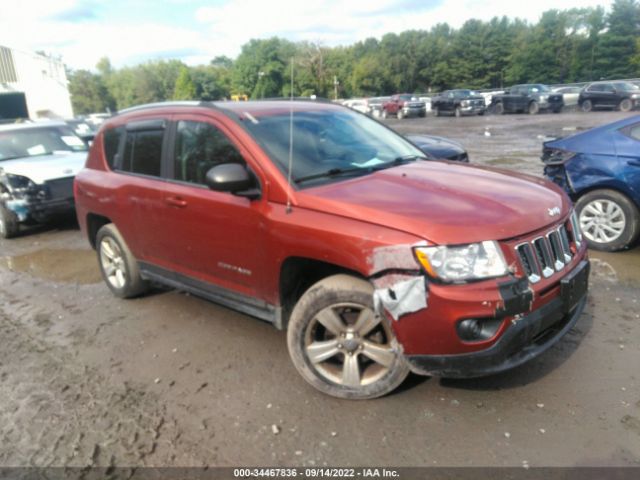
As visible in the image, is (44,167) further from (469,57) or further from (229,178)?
(469,57)

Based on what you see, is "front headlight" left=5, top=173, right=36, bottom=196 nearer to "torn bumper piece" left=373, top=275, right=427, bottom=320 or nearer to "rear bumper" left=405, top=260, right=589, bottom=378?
"torn bumper piece" left=373, top=275, right=427, bottom=320

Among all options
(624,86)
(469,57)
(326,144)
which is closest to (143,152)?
(326,144)

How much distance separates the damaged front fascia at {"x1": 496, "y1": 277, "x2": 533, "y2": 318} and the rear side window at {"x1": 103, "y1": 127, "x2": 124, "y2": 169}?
11.9 ft

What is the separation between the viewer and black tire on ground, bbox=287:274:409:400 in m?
2.99

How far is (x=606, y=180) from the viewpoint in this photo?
5.45m

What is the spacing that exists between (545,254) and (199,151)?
8.12ft

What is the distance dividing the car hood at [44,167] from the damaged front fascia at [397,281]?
21.6 ft

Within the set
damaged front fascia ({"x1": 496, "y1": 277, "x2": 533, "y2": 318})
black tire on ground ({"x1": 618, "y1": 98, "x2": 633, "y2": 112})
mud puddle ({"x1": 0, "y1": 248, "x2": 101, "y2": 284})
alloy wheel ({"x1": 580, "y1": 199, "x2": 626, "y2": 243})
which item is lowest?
mud puddle ({"x1": 0, "y1": 248, "x2": 101, "y2": 284})

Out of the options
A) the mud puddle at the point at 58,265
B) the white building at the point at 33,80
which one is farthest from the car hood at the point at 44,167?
the white building at the point at 33,80

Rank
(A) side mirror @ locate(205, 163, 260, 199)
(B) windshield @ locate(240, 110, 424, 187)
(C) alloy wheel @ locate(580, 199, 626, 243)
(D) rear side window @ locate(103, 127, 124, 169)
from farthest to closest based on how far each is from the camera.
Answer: (C) alloy wheel @ locate(580, 199, 626, 243) → (D) rear side window @ locate(103, 127, 124, 169) → (B) windshield @ locate(240, 110, 424, 187) → (A) side mirror @ locate(205, 163, 260, 199)

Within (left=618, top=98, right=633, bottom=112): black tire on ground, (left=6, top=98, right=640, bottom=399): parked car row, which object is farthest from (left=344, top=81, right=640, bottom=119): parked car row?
(left=6, top=98, right=640, bottom=399): parked car row

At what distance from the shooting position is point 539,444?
8.92 ft

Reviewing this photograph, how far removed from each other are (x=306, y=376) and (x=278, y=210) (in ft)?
3.51

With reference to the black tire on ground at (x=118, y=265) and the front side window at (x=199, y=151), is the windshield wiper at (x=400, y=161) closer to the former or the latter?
the front side window at (x=199, y=151)
